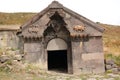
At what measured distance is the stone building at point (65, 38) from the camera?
54.7ft

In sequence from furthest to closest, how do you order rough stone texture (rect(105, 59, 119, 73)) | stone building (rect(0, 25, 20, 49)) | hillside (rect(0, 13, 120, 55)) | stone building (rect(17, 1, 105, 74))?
1. hillside (rect(0, 13, 120, 55))
2. stone building (rect(0, 25, 20, 49))
3. rough stone texture (rect(105, 59, 119, 73))
4. stone building (rect(17, 1, 105, 74))

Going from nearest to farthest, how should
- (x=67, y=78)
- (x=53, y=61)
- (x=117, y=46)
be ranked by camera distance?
(x=67, y=78) < (x=53, y=61) < (x=117, y=46)

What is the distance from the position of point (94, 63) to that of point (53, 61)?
16.5 feet

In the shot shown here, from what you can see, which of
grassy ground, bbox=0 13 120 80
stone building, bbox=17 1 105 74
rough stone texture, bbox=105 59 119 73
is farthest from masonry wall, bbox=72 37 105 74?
grassy ground, bbox=0 13 120 80

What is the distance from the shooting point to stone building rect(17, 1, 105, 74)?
1669cm

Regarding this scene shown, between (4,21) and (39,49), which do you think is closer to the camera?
(39,49)

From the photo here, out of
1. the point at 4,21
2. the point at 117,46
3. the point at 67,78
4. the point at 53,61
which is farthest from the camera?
the point at 4,21

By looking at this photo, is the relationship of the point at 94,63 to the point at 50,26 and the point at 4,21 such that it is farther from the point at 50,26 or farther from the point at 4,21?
the point at 4,21

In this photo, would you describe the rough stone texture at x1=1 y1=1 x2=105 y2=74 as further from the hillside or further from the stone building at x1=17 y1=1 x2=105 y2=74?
the hillside

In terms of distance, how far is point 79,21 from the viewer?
17.1 meters

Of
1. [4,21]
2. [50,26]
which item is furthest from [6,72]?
[4,21]

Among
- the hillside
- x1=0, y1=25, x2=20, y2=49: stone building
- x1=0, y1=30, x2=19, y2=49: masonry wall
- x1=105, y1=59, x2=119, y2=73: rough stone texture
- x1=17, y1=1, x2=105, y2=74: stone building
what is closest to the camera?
x1=17, y1=1, x2=105, y2=74: stone building

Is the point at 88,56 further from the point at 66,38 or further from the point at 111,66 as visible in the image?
the point at 66,38

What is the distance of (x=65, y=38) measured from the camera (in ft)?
56.2
